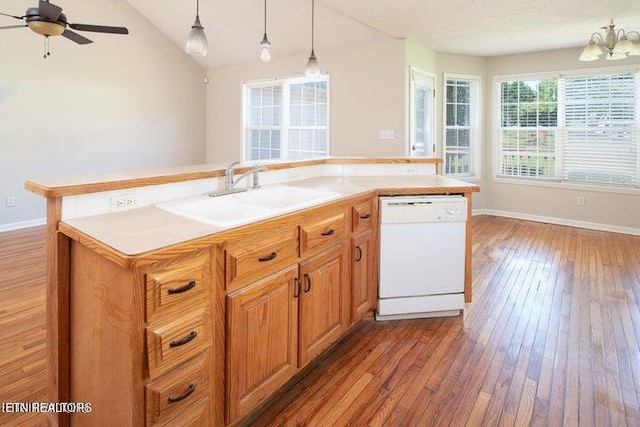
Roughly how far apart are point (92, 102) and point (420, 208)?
5115mm

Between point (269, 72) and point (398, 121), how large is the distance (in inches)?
92.6

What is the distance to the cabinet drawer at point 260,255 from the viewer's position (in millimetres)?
1418

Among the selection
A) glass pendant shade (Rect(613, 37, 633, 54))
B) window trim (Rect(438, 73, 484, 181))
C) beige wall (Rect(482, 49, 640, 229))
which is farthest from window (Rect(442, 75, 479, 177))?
glass pendant shade (Rect(613, 37, 633, 54))

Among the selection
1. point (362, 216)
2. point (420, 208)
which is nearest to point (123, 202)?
point (362, 216)

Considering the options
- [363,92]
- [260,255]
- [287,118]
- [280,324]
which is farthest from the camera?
[287,118]

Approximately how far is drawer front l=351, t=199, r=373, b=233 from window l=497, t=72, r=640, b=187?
4.52 meters

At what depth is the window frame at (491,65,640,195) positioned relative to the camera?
196 inches

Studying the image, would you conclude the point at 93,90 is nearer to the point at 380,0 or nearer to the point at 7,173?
the point at 7,173

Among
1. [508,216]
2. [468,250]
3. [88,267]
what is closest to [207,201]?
[88,267]

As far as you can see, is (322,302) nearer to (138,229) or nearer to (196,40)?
(138,229)

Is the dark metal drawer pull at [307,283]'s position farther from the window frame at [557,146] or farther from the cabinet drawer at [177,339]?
the window frame at [557,146]

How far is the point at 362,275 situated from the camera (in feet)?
7.66

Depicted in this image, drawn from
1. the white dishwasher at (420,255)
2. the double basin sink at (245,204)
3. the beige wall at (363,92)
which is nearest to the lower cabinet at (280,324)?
the double basin sink at (245,204)

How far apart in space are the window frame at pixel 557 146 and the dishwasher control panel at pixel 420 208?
13.1 ft
